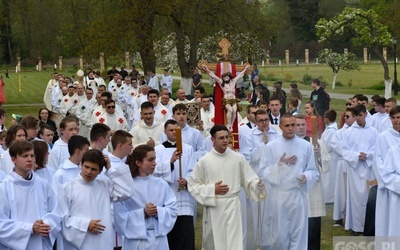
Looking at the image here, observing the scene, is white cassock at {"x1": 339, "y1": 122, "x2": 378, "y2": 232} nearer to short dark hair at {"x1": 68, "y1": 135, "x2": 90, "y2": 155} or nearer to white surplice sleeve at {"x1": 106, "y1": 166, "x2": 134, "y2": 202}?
short dark hair at {"x1": 68, "y1": 135, "x2": 90, "y2": 155}

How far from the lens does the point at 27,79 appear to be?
227 ft

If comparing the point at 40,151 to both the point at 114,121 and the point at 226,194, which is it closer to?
the point at 226,194

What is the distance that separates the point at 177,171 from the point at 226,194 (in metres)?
1.11

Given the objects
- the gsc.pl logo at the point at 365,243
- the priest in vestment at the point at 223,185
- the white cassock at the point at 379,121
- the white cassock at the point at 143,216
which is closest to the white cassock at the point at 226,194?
the priest in vestment at the point at 223,185

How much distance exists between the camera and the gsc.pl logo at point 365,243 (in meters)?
11.8

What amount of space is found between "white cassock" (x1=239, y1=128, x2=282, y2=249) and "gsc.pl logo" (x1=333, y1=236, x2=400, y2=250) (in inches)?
45.2

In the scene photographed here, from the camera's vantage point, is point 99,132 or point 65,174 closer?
point 65,174

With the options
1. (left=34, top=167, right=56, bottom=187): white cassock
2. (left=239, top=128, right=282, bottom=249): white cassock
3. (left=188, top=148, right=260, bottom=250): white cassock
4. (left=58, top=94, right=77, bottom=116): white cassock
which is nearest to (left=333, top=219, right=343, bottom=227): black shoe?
(left=239, top=128, right=282, bottom=249): white cassock

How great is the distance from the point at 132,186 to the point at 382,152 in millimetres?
3801

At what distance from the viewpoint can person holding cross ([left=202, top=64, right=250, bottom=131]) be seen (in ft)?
45.8

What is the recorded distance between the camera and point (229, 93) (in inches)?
561

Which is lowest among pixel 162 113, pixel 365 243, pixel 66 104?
pixel 365 243

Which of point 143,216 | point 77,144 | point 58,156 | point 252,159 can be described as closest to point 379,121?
point 252,159

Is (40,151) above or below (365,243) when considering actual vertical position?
above
